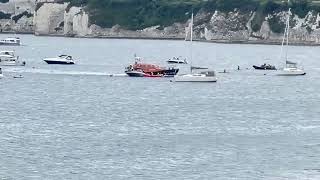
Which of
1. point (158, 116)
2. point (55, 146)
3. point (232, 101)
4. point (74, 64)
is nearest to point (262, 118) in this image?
point (158, 116)

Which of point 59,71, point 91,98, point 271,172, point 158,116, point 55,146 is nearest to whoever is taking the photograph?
point 271,172

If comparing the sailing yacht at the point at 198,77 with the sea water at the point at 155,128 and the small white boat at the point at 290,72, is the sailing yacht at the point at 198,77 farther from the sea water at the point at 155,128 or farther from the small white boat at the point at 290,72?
the small white boat at the point at 290,72

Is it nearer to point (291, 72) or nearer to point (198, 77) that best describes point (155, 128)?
point (198, 77)

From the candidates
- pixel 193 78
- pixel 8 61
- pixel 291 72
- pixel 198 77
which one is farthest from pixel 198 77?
pixel 8 61

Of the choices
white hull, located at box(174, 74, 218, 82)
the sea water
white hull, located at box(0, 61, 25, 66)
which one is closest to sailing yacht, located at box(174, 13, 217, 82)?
white hull, located at box(174, 74, 218, 82)

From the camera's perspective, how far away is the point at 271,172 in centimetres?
6081

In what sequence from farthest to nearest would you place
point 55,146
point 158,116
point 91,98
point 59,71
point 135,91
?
point 59,71, point 135,91, point 91,98, point 158,116, point 55,146

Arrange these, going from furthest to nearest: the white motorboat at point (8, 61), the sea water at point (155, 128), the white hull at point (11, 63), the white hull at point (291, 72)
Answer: the white motorboat at point (8, 61), the white hull at point (11, 63), the white hull at point (291, 72), the sea water at point (155, 128)

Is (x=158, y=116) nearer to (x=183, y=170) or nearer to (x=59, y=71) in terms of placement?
(x=183, y=170)

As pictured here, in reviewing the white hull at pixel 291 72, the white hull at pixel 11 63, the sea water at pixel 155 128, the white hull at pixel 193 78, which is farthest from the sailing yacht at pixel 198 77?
the white hull at pixel 11 63

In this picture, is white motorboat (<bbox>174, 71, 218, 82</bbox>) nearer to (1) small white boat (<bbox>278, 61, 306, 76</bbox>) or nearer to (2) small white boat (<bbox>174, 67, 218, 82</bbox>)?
(2) small white boat (<bbox>174, 67, 218, 82</bbox>)

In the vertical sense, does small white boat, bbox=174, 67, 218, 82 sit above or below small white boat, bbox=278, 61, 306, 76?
above

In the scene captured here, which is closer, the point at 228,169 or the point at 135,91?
the point at 228,169

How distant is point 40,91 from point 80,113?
2167 centimetres
